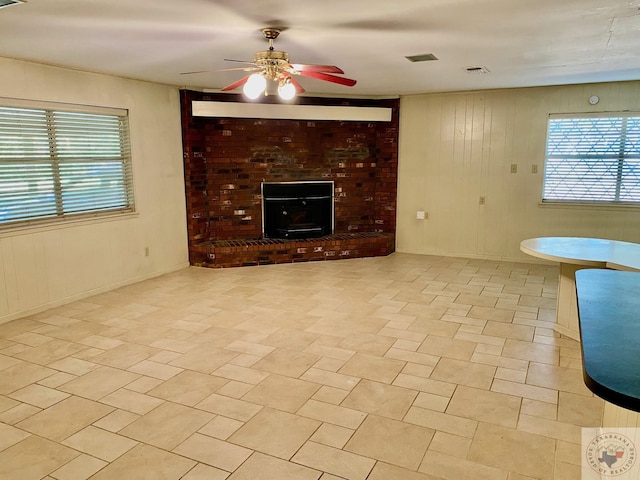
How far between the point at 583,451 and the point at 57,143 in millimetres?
4763

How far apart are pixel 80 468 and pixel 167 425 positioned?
0.45 metres

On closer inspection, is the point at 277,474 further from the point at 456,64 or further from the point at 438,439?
the point at 456,64

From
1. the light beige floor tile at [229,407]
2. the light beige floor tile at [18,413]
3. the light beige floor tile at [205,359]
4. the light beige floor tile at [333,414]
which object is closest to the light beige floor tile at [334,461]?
the light beige floor tile at [333,414]

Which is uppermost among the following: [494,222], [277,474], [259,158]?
[259,158]

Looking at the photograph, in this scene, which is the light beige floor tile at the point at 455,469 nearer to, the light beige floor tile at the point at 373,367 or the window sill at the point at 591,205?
the light beige floor tile at the point at 373,367

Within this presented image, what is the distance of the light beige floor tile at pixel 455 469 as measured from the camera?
2.03 meters

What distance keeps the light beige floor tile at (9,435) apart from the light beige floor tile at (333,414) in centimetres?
144

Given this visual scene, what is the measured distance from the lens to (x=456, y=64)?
432cm

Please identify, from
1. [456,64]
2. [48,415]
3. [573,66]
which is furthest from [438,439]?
[573,66]

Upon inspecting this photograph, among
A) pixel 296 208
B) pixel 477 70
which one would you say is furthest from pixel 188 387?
pixel 477 70

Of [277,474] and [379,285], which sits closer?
[277,474]

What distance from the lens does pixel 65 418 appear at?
2520 mm

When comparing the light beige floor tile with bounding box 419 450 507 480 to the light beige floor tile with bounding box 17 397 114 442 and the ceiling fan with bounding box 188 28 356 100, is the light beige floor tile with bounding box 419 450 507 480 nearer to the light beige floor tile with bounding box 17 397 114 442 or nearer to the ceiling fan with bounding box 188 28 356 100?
the light beige floor tile with bounding box 17 397 114 442

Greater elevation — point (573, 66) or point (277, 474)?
point (573, 66)
